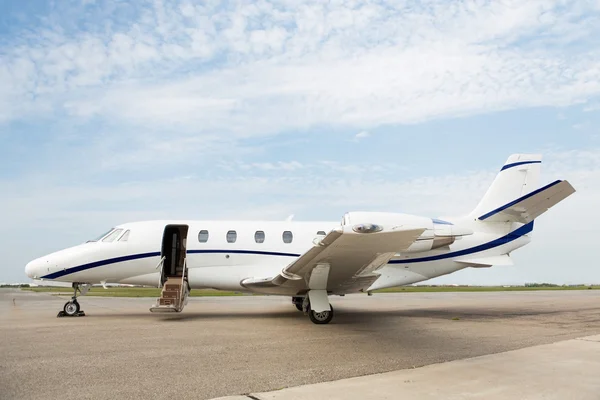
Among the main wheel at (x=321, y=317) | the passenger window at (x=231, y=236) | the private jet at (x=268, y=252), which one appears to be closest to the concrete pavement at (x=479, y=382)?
the main wheel at (x=321, y=317)

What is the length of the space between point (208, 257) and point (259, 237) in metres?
1.65

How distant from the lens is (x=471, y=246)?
15.8 m

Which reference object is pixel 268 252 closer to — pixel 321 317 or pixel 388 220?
pixel 321 317

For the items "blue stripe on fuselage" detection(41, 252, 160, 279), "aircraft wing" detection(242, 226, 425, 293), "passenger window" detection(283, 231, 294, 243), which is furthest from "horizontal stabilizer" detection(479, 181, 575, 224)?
"blue stripe on fuselage" detection(41, 252, 160, 279)

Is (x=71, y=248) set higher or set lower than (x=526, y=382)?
higher

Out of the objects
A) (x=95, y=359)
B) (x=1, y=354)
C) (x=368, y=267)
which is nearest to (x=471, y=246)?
(x=368, y=267)

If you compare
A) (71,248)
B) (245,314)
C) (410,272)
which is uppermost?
(71,248)

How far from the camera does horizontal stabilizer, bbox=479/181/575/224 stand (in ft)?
44.5

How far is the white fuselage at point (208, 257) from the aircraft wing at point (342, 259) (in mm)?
910

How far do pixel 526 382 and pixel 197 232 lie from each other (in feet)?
35.7

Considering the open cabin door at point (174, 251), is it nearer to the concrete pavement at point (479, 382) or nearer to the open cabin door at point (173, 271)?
the open cabin door at point (173, 271)

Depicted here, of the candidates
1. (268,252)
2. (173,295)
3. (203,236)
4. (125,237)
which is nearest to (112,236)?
(125,237)

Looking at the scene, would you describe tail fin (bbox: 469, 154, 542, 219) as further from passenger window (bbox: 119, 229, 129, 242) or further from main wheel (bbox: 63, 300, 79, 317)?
main wheel (bbox: 63, 300, 79, 317)

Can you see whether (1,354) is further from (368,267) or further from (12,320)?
(368,267)
